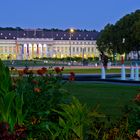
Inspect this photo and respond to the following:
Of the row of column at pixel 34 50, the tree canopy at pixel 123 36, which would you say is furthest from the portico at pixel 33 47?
the tree canopy at pixel 123 36

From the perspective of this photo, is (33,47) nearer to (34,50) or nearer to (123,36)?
(34,50)

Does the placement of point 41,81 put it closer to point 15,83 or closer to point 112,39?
point 15,83

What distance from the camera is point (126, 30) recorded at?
104 metres

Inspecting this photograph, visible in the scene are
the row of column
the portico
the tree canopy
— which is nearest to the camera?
the tree canopy

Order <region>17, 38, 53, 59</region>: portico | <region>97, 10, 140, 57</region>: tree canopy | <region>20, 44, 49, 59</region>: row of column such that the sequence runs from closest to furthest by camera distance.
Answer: <region>97, 10, 140, 57</region>: tree canopy → <region>20, 44, 49, 59</region>: row of column → <region>17, 38, 53, 59</region>: portico

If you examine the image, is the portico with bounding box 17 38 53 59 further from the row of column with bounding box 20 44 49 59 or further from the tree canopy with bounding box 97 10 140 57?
the tree canopy with bounding box 97 10 140 57

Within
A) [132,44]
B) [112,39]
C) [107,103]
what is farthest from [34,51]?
[107,103]

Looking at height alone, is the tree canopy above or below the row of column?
above

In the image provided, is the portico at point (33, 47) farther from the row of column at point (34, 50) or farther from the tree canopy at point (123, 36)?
the tree canopy at point (123, 36)

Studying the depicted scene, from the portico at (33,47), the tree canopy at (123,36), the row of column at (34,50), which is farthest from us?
the portico at (33,47)

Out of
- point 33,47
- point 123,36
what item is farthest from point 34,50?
point 123,36

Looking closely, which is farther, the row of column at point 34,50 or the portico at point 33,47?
the portico at point 33,47

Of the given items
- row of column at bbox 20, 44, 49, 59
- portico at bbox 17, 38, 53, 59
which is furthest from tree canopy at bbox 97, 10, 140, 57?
portico at bbox 17, 38, 53, 59

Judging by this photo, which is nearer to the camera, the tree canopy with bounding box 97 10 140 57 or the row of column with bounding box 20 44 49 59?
the tree canopy with bounding box 97 10 140 57
